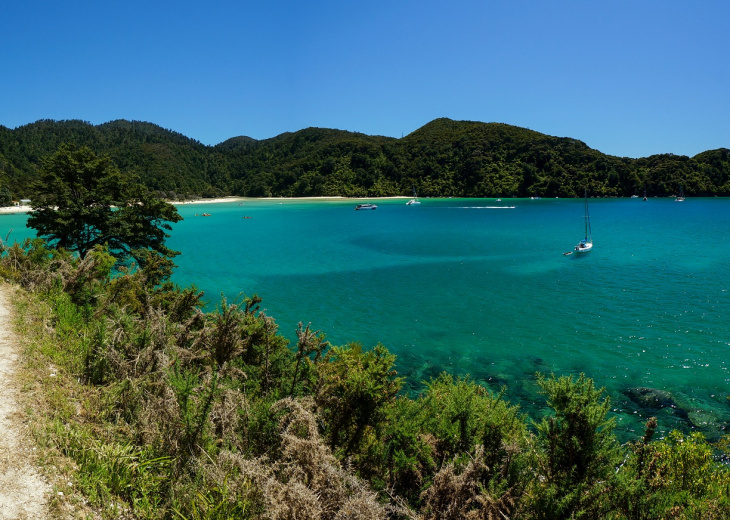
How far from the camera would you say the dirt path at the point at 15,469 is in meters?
4.02

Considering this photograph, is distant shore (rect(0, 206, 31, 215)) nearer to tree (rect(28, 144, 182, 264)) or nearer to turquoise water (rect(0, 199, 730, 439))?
turquoise water (rect(0, 199, 730, 439))

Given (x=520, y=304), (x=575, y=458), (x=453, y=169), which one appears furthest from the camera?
(x=453, y=169)

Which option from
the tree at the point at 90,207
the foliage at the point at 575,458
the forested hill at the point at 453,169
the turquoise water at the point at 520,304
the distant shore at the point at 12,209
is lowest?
the turquoise water at the point at 520,304

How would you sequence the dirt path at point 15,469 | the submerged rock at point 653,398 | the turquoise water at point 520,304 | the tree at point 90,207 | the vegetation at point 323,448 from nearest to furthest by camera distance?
the dirt path at point 15,469
the vegetation at point 323,448
the submerged rock at point 653,398
the turquoise water at point 520,304
the tree at point 90,207

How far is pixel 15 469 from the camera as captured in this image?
4500 millimetres

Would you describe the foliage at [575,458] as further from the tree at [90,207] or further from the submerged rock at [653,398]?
the tree at [90,207]

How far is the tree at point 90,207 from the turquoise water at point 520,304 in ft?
20.3

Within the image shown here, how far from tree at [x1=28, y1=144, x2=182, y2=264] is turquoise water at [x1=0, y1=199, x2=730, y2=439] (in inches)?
244

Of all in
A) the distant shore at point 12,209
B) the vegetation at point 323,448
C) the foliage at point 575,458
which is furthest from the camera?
the distant shore at point 12,209

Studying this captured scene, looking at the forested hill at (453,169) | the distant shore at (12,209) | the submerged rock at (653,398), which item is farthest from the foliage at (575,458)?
the forested hill at (453,169)

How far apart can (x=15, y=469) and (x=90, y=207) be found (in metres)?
23.0

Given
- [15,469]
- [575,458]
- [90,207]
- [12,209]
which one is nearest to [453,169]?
[12,209]

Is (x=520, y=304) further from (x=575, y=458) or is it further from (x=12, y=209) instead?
(x=12, y=209)

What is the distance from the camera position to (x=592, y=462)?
5.05 meters
